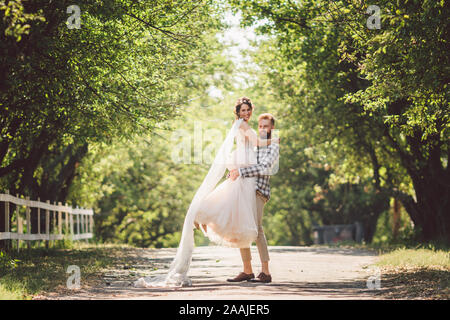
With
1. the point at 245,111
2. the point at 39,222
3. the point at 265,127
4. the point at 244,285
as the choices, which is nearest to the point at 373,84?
the point at 265,127

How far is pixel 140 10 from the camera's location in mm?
12281

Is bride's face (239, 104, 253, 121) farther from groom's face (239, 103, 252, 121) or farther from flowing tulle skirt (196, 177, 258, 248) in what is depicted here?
flowing tulle skirt (196, 177, 258, 248)

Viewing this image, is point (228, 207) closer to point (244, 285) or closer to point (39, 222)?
point (244, 285)

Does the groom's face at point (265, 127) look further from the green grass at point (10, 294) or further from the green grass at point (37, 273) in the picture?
the green grass at point (10, 294)

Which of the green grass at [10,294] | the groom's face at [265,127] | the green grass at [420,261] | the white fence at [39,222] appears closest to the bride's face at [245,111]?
the groom's face at [265,127]

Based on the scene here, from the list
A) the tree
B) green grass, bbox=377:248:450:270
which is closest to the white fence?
the tree

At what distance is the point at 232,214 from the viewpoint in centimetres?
955

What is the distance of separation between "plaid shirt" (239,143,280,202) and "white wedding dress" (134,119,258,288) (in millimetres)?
97

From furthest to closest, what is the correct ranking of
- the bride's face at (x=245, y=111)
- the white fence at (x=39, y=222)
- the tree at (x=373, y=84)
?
the white fence at (x=39, y=222)
the tree at (x=373, y=84)
the bride's face at (x=245, y=111)

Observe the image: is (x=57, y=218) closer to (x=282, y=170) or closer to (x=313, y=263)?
(x=313, y=263)

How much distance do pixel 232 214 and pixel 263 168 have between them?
2.68 feet

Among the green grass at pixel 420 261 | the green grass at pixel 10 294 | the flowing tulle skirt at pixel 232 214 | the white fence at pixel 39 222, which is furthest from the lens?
the white fence at pixel 39 222

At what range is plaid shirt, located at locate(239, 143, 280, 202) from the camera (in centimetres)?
952

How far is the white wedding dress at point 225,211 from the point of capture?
9.50 meters
